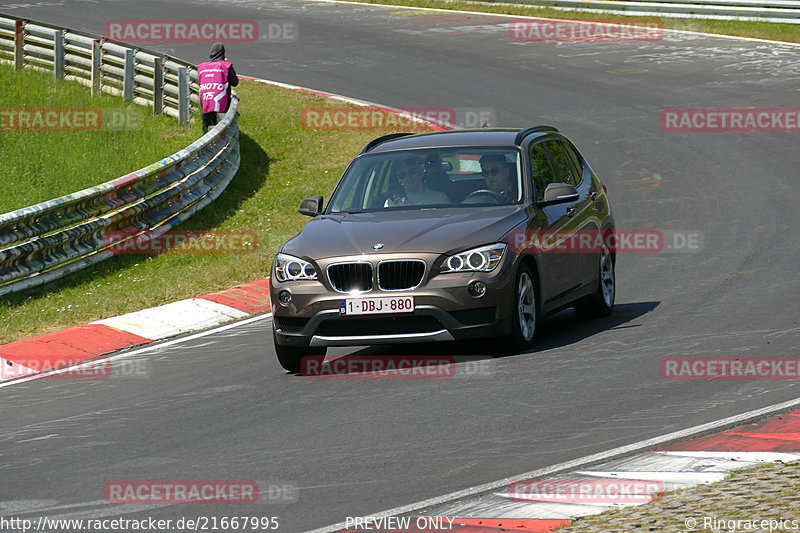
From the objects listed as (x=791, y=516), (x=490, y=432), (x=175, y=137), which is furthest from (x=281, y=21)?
(x=791, y=516)

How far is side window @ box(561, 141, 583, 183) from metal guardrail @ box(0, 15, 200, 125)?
11.3 m

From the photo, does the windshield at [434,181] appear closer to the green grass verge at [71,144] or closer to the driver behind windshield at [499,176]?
the driver behind windshield at [499,176]

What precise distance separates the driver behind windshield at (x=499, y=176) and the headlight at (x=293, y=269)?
1.80m

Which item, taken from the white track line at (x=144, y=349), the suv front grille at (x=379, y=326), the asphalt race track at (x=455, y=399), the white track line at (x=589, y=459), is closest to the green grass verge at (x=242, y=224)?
the white track line at (x=144, y=349)

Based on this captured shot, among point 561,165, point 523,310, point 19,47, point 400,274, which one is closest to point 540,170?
point 561,165

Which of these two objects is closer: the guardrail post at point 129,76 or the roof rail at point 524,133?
the roof rail at point 524,133

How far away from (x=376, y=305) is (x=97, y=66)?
17.8m

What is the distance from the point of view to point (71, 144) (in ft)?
66.4

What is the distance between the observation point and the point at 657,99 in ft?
83.4

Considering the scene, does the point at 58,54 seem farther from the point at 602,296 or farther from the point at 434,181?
the point at 602,296

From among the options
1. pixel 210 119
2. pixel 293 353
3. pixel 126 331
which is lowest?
pixel 126 331

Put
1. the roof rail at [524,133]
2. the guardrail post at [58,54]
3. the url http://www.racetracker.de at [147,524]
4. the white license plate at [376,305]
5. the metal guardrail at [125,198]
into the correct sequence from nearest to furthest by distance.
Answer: the url http://www.racetracker.de at [147,524], the white license plate at [376,305], the roof rail at [524,133], the metal guardrail at [125,198], the guardrail post at [58,54]

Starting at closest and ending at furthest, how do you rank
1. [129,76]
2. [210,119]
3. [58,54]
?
1. [210,119]
2. [129,76]
3. [58,54]

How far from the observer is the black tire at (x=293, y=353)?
9.79 m
